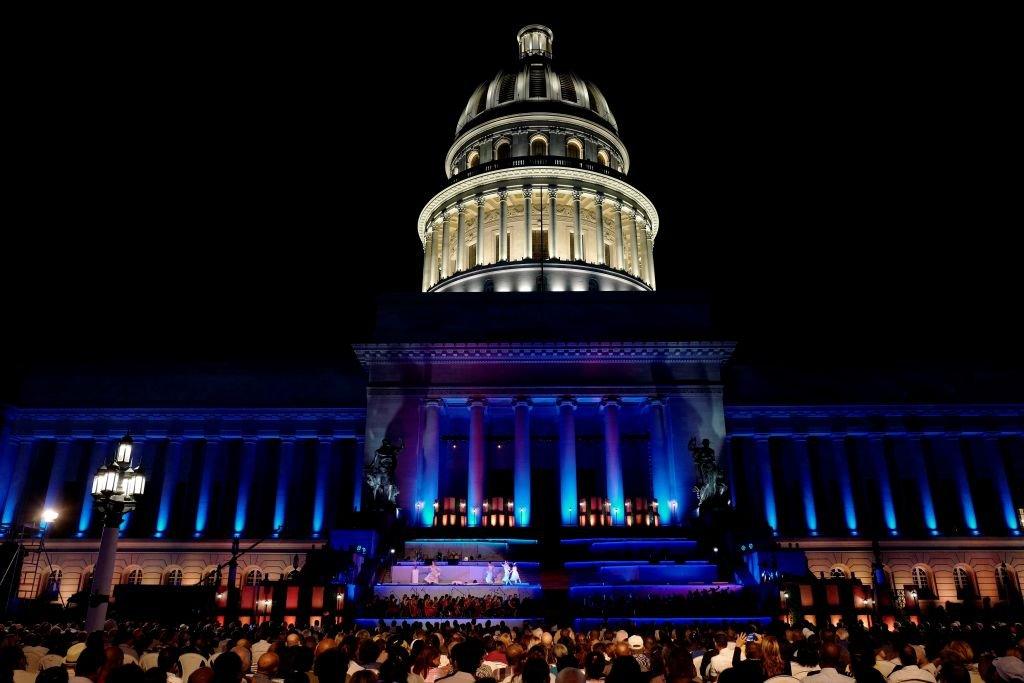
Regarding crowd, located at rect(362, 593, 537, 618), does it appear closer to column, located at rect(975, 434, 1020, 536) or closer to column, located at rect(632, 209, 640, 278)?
column, located at rect(975, 434, 1020, 536)

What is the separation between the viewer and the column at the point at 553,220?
5874 cm

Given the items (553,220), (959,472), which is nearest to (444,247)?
(553,220)

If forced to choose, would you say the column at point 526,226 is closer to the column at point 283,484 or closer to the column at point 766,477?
the column at point 766,477

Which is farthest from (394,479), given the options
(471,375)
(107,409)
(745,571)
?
(107,409)

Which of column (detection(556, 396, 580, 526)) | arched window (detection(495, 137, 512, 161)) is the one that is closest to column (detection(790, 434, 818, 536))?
column (detection(556, 396, 580, 526))

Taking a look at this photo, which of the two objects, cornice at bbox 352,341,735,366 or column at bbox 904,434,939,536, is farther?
column at bbox 904,434,939,536

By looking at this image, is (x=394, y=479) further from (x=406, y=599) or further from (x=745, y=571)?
(x=745, y=571)

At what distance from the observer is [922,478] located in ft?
160

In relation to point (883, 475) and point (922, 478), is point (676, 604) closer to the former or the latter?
point (883, 475)

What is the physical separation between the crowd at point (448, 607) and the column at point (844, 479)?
27.6 m

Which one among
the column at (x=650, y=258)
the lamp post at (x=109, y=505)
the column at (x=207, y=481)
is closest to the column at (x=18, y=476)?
the column at (x=207, y=481)

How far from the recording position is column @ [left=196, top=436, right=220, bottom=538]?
48.5 meters

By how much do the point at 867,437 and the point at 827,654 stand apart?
4413 centimetres

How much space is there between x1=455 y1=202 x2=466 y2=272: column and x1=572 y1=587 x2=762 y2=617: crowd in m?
35.9
